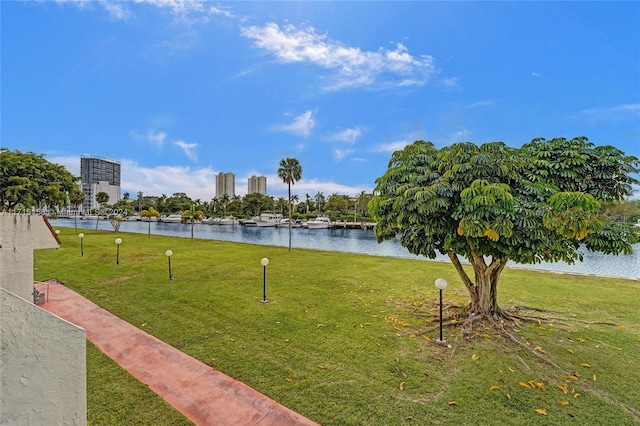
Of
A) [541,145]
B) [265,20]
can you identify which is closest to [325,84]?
[265,20]

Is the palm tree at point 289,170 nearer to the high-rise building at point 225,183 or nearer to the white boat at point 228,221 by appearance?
the white boat at point 228,221

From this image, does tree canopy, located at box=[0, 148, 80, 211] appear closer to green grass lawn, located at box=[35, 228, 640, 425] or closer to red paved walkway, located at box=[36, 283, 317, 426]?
green grass lawn, located at box=[35, 228, 640, 425]

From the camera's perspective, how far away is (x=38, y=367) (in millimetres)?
1643

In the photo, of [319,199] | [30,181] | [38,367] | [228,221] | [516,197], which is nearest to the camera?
[38,367]

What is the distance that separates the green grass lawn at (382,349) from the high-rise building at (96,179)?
6099 inches

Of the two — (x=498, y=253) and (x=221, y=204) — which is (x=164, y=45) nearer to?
(x=498, y=253)

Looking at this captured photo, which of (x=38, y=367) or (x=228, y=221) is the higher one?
(x=38, y=367)

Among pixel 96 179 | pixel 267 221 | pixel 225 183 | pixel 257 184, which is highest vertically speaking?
pixel 225 183

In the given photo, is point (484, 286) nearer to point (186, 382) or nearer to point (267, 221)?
point (186, 382)

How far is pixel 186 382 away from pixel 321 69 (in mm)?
18529

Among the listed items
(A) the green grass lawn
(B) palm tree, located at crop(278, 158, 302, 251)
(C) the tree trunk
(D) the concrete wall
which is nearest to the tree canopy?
(A) the green grass lawn

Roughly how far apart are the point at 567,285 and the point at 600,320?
4122mm

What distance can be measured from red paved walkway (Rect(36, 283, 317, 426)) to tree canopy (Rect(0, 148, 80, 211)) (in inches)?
672

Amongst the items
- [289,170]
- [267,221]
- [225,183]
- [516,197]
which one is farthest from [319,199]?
[516,197]
